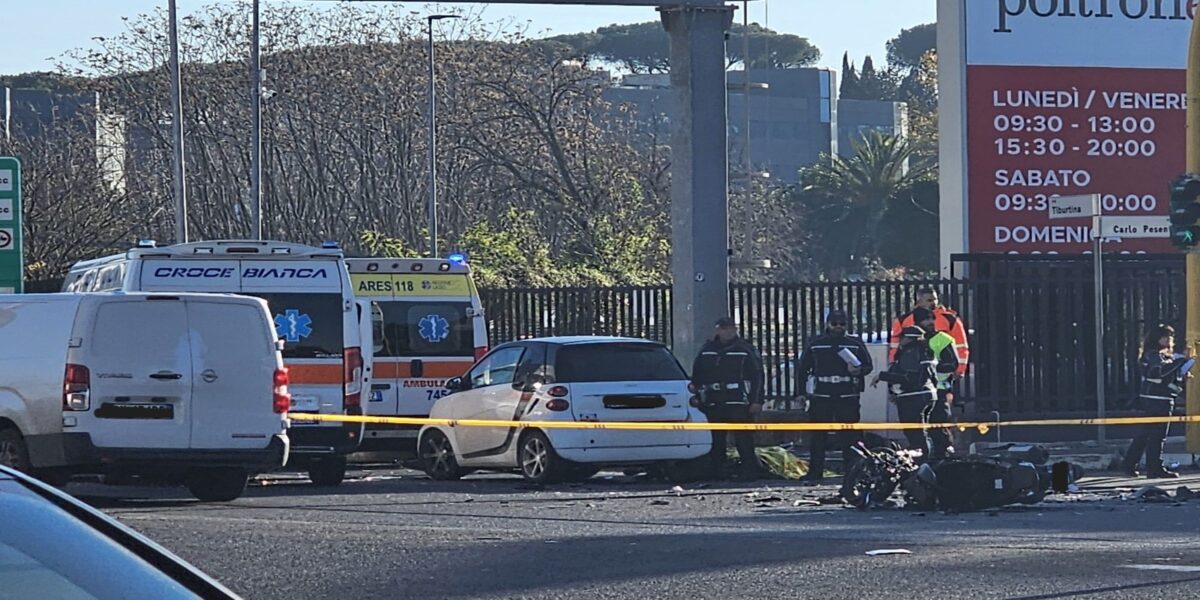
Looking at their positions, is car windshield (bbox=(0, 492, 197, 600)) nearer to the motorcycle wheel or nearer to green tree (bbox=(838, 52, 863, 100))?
the motorcycle wheel

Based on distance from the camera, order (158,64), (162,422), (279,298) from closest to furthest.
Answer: (162,422)
(279,298)
(158,64)

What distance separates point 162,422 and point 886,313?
11556 millimetres

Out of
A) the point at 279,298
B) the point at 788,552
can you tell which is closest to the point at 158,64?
the point at 279,298

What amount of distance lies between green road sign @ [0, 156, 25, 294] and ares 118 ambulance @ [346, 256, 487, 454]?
216 inches

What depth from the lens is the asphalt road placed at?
9625mm

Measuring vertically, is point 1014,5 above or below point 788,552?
above

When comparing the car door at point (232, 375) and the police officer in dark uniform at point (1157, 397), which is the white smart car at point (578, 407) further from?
the police officer in dark uniform at point (1157, 397)

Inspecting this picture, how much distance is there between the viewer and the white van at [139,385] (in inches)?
556

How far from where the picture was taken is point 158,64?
46781mm

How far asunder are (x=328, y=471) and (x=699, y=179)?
5936 millimetres

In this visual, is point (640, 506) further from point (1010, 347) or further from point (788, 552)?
point (1010, 347)

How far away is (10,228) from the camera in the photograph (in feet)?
77.8

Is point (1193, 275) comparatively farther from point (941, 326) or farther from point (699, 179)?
point (699, 179)

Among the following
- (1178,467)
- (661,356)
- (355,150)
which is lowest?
(1178,467)
